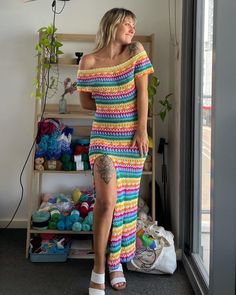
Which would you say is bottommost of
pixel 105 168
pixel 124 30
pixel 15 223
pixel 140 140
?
pixel 15 223

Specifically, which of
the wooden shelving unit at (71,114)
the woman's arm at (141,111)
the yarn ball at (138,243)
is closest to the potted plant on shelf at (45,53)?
the wooden shelving unit at (71,114)

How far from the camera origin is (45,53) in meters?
2.70

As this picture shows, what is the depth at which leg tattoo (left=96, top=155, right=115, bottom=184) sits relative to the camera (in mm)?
1951

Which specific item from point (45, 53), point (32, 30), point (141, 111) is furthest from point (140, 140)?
point (32, 30)

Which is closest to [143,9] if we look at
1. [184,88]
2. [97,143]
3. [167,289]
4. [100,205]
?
[184,88]

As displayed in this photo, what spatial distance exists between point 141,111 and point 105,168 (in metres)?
0.36

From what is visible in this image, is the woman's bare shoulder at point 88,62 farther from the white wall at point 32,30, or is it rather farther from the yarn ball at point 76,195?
the yarn ball at point 76,195

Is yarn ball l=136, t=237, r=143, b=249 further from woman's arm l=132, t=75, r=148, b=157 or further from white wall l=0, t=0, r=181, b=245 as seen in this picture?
white wall l=0, t=0, r=181, b=245

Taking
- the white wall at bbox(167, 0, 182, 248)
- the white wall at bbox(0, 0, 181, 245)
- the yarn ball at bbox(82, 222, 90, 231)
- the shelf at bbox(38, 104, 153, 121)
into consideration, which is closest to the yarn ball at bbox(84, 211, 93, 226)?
the yarn ball at bbox(82, 222, 90, 231)

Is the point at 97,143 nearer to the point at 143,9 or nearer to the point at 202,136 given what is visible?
the point at 202,136

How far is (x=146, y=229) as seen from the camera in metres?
2.36

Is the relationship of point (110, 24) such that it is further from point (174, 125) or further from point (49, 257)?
point (49, 257)

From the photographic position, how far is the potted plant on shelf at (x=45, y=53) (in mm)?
2568

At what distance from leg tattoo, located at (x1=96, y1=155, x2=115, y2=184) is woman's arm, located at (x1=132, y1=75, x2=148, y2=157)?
17cm
